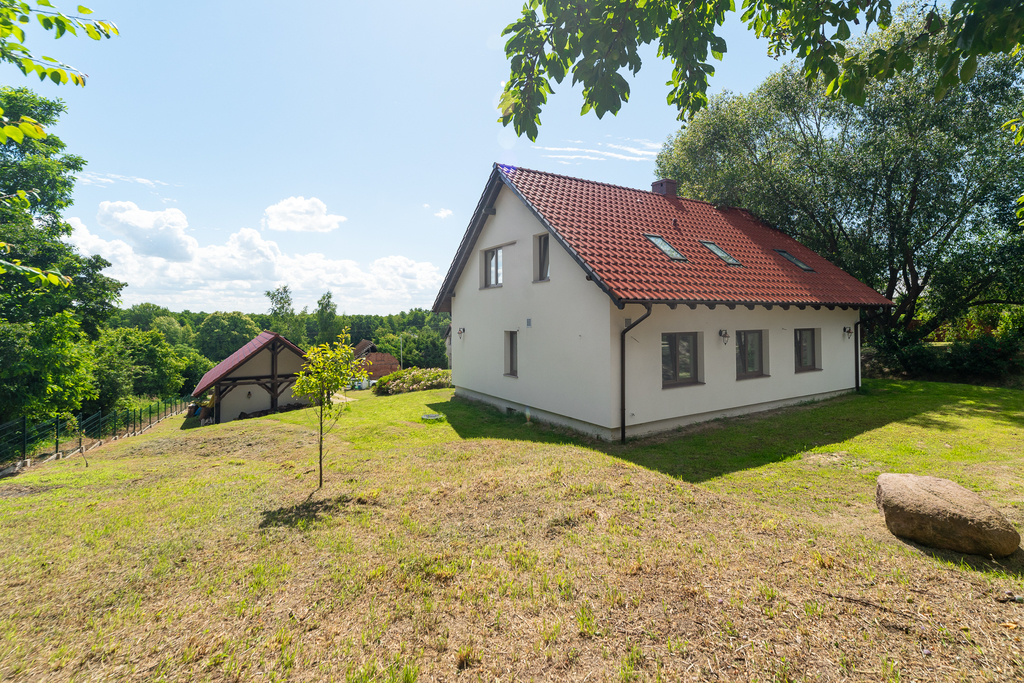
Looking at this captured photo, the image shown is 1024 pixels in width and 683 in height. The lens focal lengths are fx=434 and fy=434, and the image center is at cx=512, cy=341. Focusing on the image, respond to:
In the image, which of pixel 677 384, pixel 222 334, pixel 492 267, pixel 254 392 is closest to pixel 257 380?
pixel 254 392

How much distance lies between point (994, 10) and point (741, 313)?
383 inches

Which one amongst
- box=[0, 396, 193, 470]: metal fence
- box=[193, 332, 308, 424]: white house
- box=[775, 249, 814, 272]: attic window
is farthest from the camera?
box=[193, 332, 308, 424]: white house

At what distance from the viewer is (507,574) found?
4.51 metres

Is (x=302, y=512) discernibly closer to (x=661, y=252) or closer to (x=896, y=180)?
(x=661, y=252)

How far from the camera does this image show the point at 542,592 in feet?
13.6

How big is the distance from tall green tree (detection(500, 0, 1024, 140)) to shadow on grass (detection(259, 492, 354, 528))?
5.76 m

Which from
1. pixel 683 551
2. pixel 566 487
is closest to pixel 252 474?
pixel 566 487

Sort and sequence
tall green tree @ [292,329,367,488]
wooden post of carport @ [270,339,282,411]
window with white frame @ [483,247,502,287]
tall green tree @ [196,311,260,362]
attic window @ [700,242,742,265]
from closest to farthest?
tall green tree @ [292,329,367,488]
attic window @ [700,242,742,265]
window with white frame @ [483,247,502,287]
wooden post of carport @ [270,339,282,411]
tall green tree @ [196,311,260,362]

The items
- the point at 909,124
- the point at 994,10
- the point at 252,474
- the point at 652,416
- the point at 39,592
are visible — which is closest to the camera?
the point at 994,10

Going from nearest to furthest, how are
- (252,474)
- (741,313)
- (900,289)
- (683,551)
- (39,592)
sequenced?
(39,592) < (683,551) < (252,474) < (741,313) < (900,289)

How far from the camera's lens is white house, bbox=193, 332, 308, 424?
2442cm

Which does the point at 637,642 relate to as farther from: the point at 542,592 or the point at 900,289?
the point at 900,289

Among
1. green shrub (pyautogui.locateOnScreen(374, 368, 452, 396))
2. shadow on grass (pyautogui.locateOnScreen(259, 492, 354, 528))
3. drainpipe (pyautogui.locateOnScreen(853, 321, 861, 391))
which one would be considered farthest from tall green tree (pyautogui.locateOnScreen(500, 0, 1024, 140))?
green shrub (pyautogui.locateOnScreen(374, 368, 452, 396))

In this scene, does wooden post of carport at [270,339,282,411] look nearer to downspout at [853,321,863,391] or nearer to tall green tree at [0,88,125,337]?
tall green tree at [0,88,125,337]
